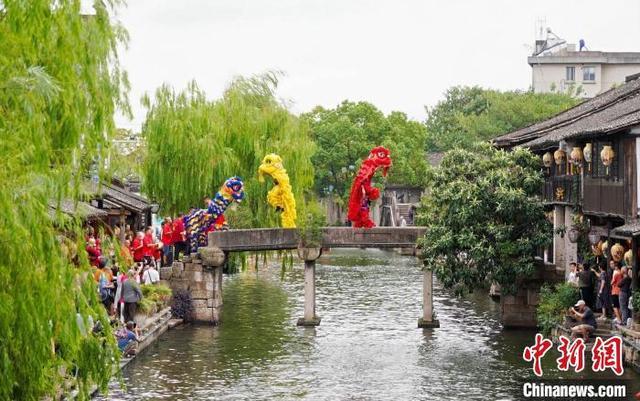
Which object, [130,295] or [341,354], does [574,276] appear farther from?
[130,295]

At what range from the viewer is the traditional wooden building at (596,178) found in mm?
31094

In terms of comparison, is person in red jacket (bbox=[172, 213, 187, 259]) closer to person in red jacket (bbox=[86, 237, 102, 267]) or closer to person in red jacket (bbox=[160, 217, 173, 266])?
person in red jacket (bbox=[160, 217, 173, 266])

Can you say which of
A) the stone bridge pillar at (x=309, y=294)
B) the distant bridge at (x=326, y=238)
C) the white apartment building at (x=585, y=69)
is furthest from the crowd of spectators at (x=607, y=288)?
the white apartment building at (x=585, y=69)

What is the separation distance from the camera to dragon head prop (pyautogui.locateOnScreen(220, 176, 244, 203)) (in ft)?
133

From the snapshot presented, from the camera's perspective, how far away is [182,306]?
132ft

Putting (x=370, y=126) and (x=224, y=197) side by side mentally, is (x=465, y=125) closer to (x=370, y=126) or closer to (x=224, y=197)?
(x=370, y=126)

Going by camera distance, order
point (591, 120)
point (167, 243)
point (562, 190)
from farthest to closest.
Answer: point (167, 243), point (562, 190), point (591, 120)

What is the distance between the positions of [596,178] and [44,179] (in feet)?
72.9

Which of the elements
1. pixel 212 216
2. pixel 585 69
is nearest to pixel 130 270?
pixel 212 216

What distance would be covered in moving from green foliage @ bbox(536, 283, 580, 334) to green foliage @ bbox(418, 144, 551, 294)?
8.68 feet

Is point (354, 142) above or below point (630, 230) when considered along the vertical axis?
above

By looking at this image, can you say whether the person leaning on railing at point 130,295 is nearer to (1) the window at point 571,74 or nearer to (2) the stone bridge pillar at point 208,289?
(2) the stone bridge pillar at point 208,289

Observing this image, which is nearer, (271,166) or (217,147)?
(271,166)

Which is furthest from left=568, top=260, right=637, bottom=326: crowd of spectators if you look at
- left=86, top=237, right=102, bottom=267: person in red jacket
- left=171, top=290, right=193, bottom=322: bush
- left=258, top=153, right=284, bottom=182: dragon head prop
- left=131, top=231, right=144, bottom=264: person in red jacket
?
left=131, top=231, right=144, bottom=264: person in red jacket
